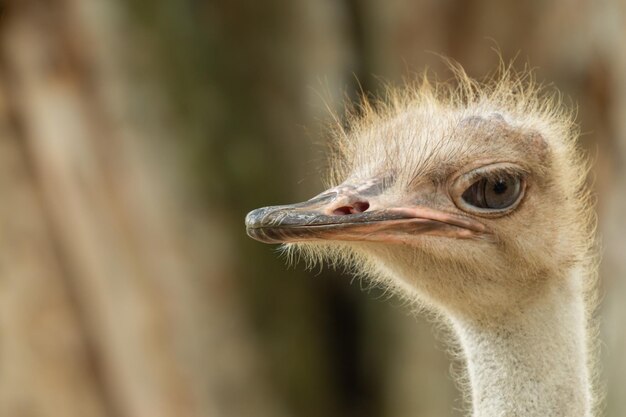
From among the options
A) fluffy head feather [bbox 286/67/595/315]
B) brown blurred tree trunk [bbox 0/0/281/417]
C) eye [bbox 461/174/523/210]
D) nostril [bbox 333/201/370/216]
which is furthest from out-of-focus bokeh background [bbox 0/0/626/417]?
nostril [bbox 333/201/370/216]

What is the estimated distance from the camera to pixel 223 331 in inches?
215

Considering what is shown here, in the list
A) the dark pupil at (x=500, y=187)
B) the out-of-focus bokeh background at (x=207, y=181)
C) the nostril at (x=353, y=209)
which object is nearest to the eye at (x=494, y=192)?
the dark pupil at (x=500, y=187)

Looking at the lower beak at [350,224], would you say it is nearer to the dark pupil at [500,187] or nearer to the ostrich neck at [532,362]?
the dark pupil at [500,187]

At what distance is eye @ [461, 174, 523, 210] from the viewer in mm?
2127

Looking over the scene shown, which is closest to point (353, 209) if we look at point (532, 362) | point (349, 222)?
point (349, 222)

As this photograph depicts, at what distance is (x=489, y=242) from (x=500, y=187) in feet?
0.33

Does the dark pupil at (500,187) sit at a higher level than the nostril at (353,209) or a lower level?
lower

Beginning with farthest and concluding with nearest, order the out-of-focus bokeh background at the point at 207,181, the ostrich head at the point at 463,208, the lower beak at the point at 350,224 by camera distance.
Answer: the out-of-focus bokeh background at the point at 207,181 → the ostrich head at the point at 463,208 → the lower beak at the point at 350,224

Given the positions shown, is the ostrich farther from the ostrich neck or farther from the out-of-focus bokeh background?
the out-of-focus bokeh background

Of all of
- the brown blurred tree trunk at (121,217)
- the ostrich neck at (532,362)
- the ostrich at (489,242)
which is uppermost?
the brown blurred tree trunk at (121,217)

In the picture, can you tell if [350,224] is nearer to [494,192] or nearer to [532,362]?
[494,192]

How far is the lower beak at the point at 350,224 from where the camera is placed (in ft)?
6.29

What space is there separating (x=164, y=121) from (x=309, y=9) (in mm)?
829

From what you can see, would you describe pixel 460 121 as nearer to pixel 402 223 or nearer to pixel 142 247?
pixel 402 223
